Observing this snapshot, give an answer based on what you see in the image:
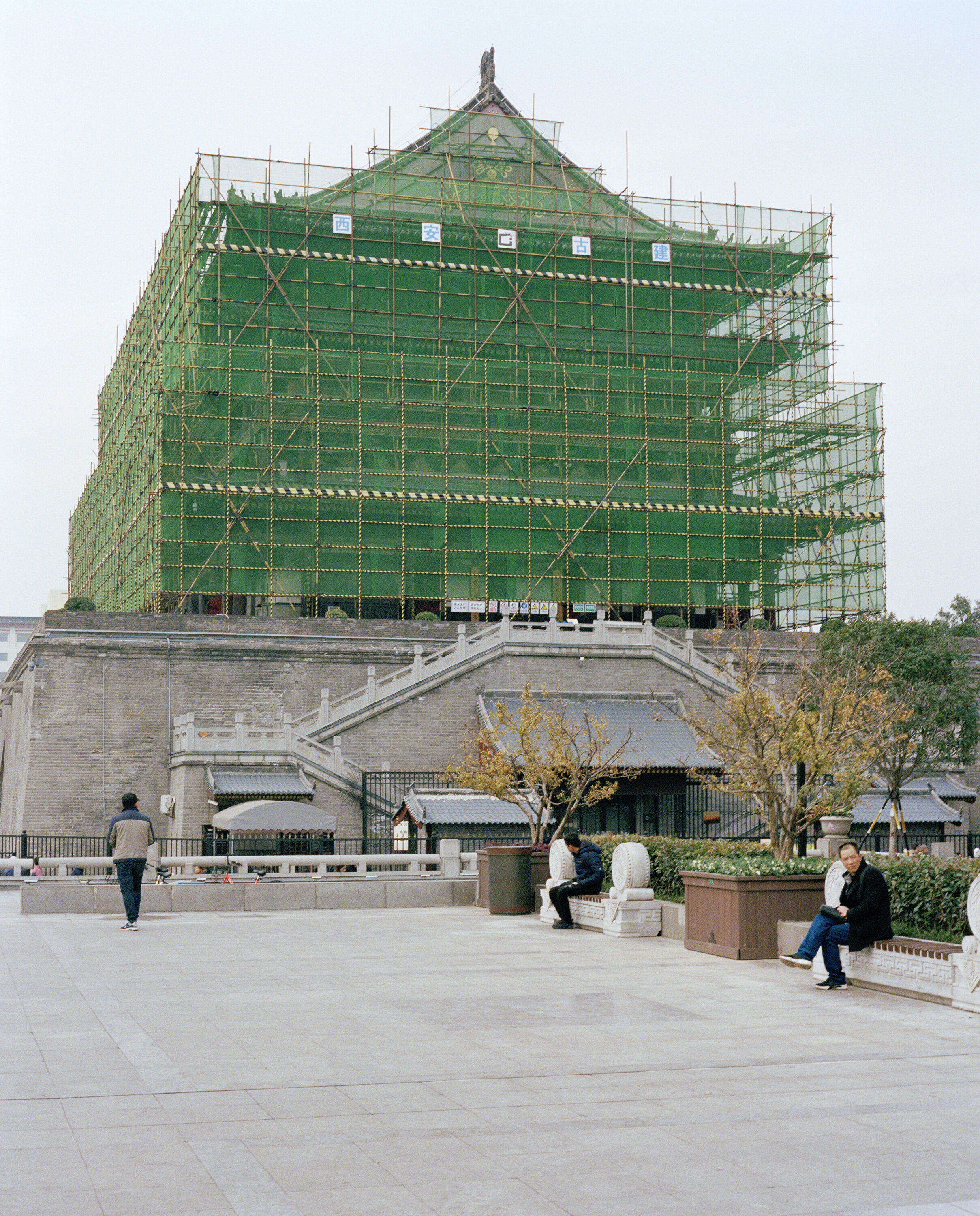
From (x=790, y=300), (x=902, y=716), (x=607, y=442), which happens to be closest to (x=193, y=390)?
(x=607, y=442)

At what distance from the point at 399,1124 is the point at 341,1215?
5.35 ft

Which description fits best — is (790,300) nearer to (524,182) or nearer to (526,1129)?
(524,182)

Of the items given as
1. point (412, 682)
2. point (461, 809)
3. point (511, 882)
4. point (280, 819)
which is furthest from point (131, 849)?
point (412, 682)

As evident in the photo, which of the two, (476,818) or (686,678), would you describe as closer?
(476,818)

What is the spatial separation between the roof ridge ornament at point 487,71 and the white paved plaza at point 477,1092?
57.7 meters

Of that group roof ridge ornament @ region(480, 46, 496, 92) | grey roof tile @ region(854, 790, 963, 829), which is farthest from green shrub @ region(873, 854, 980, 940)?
roof ridge ornament @ region(480, 46, 496, 92)

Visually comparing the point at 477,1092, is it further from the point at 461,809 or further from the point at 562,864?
the point at 461,809

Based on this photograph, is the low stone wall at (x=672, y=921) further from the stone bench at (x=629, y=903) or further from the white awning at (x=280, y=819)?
the white awning at (x=280, y=819)

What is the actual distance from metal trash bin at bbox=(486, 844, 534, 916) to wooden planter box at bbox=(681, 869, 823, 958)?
233 inches

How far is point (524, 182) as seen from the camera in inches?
2392

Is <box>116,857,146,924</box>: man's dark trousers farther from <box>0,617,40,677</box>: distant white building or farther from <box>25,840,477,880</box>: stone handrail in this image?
<box>0,617,40,677</box>: distant white building

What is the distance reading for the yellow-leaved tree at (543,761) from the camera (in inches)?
1073

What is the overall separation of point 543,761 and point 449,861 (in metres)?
4.99

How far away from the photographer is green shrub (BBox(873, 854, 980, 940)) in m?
13.6
